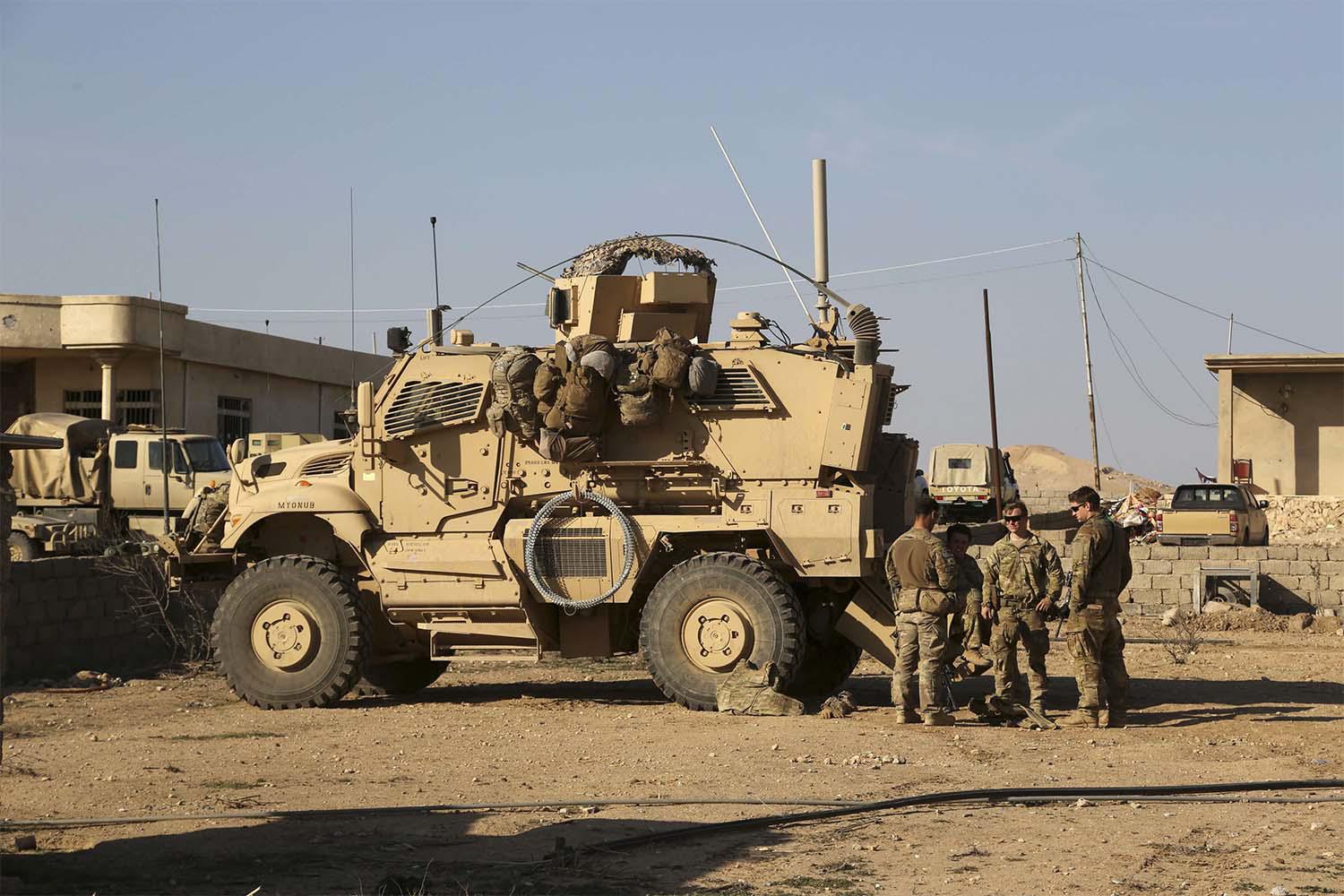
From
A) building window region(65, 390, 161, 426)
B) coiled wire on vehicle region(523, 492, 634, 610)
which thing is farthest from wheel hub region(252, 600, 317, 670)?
building window region(65, 390, 161, 426)

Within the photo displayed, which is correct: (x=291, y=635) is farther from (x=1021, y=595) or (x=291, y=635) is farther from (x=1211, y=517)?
(x=1211, y=517)

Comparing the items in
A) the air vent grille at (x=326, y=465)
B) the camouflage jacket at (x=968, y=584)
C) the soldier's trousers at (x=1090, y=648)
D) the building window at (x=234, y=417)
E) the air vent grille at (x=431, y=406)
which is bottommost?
the soldier's trousers at (x=1090, y=648)

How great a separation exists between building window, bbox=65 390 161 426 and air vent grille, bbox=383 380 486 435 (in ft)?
69.7

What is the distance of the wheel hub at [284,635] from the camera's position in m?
13.3

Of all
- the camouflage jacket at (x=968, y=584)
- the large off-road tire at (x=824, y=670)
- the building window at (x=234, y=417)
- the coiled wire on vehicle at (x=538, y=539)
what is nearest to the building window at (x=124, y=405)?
the building window at (x=234, y=417)

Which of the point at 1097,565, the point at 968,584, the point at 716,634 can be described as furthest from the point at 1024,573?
the point at 716,634

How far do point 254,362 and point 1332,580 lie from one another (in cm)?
2390

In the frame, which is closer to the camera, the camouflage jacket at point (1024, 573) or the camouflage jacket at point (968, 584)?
the camouflage jacket at point (1024, 573)

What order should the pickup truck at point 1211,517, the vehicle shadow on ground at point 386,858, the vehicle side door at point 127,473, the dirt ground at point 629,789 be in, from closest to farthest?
the vehicle shadow on ground at point 386,858, the dirt ground at point 629,789, the vehicle side door at point 127,473, the pickup truck at point 1211,517

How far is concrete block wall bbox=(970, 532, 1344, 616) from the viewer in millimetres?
21297

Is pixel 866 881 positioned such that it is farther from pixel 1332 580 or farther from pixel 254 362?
pixel 254 362

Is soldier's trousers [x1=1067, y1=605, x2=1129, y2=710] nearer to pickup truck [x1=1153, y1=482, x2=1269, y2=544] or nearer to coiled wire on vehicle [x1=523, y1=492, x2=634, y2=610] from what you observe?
coiled wire on vehicle [x1=523, y1=492, x2=634, y2=610]

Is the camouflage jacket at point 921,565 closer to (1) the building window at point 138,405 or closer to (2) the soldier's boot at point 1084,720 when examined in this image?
(2) the soldier's boot at point 1084,720

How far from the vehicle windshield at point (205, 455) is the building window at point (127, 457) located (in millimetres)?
770
